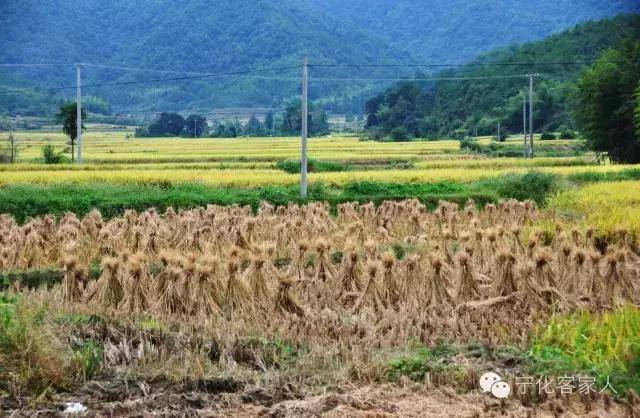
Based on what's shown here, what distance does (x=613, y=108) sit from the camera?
3509 cm

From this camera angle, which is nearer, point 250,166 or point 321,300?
point 321,300

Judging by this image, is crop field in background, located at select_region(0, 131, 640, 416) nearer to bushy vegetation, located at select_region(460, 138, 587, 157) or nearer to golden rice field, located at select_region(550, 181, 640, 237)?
golden rice field, located at select_region(550, 181, 640, 237)

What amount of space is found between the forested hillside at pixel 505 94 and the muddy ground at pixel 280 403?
46.8 metres

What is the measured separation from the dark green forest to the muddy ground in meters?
Result: 60.8

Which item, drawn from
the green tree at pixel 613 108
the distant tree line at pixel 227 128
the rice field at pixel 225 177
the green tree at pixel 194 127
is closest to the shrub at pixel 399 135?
the distant tree line at pixel 227 128

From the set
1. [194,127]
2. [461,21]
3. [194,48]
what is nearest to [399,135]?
[194,127]

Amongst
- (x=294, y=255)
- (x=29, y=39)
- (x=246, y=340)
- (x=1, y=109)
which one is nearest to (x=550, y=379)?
(x=246, y=340)

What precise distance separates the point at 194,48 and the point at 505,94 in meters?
45.4

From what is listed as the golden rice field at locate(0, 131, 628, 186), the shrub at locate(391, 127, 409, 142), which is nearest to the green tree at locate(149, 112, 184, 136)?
the golden rice field at locate(0, 131, 628, 186)

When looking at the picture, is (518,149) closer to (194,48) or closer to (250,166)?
(250,166)

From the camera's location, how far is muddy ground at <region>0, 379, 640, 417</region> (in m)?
4.79

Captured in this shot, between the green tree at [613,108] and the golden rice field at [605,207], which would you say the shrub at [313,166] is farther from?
the golden rice field at [605,207]

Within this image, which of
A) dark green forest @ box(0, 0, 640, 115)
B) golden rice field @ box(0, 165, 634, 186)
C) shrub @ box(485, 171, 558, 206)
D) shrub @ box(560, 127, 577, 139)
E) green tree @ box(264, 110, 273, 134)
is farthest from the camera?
dark green forest @ box(0, 0, 640, 115)

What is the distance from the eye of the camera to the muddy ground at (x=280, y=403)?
15.7ft
